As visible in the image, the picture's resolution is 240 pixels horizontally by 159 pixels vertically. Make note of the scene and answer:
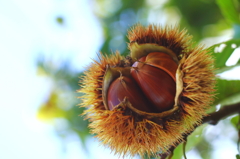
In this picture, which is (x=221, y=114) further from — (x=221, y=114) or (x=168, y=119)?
(x=168, y=119)

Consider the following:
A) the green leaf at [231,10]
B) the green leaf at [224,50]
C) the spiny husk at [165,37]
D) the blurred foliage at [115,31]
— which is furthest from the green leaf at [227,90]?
the blurred foliage at [115,31]

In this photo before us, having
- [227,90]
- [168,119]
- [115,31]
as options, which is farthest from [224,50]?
[115,31]

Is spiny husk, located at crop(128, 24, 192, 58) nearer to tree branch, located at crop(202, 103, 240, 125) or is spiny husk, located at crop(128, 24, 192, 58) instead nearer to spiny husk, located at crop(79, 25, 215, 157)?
spiny husk, located at crop(79, 25, 215, 157)

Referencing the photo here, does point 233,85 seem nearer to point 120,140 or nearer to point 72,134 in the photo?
point 120,140

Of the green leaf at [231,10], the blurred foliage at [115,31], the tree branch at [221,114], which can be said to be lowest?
Result: the tree branch at [221,114]

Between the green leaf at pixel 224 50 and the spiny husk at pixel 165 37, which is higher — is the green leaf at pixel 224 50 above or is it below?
below

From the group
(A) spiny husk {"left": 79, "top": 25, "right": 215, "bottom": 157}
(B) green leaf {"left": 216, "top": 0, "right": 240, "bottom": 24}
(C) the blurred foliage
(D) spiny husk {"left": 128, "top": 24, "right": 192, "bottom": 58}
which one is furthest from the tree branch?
(C) the blurred foliage

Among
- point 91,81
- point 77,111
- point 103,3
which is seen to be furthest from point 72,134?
point 91,81

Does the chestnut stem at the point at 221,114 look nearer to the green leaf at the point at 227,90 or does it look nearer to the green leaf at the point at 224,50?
the green leaf at the point at 227,90
